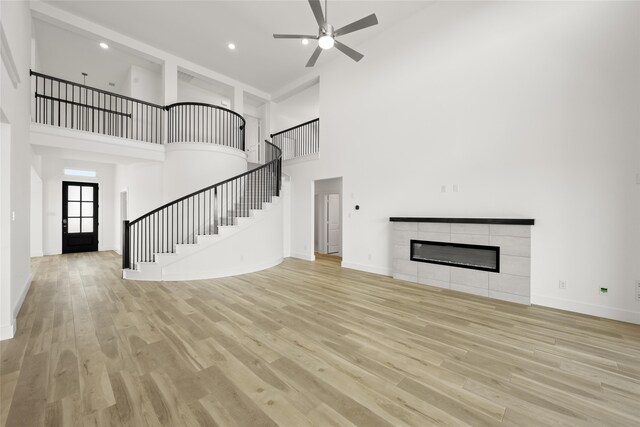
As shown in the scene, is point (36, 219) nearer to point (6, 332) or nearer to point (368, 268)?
point (6, 332)

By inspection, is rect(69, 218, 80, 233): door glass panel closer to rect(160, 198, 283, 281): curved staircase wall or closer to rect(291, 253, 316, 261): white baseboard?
rect(160, 198, 283, 281): curved staircase wall

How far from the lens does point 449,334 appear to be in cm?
288

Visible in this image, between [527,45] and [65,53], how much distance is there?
36.0ft

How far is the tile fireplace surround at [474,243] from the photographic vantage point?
12.9 ft

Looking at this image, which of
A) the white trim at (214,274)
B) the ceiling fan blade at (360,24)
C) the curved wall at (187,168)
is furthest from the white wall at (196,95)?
the ceiling fan blade at (360,24)

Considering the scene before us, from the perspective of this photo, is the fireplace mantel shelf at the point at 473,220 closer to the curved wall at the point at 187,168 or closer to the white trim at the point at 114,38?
the curved wall at the point at 187,168

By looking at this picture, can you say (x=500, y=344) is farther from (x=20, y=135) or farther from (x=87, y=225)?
(x=87, y=225)

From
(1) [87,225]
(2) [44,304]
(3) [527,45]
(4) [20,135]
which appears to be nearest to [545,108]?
(3) [527,45]

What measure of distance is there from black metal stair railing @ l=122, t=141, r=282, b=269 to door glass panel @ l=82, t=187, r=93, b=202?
5128mm

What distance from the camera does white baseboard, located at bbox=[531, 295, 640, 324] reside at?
3.27 metres

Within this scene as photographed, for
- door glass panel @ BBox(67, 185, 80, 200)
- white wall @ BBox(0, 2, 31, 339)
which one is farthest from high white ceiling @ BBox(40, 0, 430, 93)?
door glass panel @ BBox(67, 185, 80, 200)

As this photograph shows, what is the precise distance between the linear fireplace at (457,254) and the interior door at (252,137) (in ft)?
25.8

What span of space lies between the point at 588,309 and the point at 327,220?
6848 mm

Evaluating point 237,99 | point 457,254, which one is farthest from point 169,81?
point 457,254
